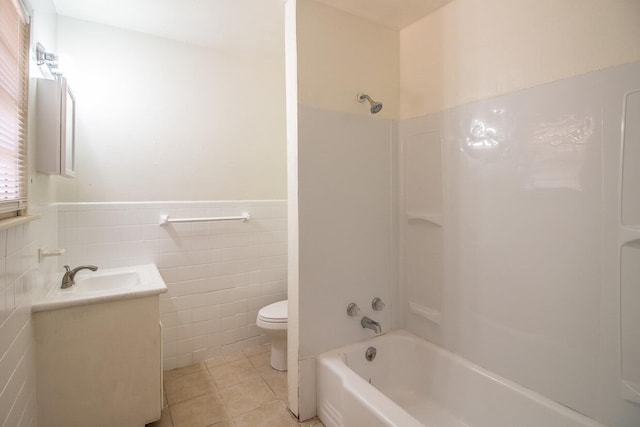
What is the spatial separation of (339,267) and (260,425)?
0.98 m

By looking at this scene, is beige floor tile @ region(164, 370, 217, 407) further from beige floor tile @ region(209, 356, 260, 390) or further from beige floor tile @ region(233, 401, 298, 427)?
beige floor tile @ region(233, 401, 298, 427)

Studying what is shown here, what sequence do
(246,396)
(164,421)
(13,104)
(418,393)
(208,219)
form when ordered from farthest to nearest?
1. (208,219)
2. (246,396)
3. (418,393)
4. (164,421)
5. (13,104)

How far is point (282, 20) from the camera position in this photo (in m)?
2.01

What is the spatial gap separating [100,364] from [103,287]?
21.4 inches

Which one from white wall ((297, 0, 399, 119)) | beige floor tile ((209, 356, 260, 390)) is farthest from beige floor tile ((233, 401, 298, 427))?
white wall ((297, 0, 399, 119))

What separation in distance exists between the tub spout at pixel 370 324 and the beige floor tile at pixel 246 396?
2.44ft

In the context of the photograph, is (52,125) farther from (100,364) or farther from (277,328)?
(277,328)

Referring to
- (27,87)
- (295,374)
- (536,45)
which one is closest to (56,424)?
(295,374)

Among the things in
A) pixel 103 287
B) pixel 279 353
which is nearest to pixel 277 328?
pixel 279 353

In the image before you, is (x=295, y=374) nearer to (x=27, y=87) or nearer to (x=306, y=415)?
(x=306, y=415)

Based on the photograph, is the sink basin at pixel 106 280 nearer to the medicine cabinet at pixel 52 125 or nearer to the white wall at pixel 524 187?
the medicine cabinet at pixel 52 125

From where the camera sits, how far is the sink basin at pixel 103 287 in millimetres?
1389

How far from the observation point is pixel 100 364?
4.80ft

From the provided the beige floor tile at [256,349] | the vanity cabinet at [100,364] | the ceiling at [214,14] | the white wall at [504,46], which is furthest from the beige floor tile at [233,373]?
the ceiling at [214,14]
